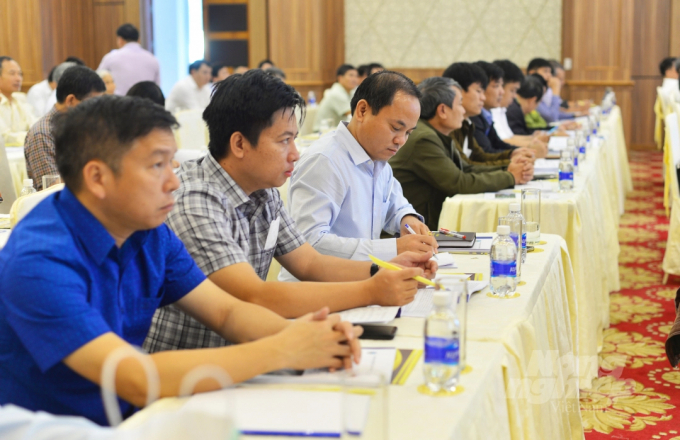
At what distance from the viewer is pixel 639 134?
1084cm

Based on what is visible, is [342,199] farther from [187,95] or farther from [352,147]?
[187,95]

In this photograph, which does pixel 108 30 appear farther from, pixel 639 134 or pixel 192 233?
pixel 192 233

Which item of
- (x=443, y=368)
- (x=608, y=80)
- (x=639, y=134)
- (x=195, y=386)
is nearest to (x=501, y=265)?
(x=443, y=368)

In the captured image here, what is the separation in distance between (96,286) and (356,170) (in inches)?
56.1

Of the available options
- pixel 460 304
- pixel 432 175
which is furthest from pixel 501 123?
pixel 460 304

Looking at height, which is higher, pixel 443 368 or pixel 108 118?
pixel 108 118

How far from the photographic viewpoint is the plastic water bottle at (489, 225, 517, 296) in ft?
6.16

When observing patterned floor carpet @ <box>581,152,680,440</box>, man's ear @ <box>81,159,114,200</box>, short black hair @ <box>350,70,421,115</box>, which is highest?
short black hair @ <box>350,70,421,115</box>

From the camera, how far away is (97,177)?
125 cm

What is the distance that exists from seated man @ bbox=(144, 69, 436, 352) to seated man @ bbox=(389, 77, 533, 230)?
1.42 meters

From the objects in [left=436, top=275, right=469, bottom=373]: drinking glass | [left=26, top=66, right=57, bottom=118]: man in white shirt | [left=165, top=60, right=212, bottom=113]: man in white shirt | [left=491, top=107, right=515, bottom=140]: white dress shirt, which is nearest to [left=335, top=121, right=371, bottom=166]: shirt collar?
[left=436, top=275, right=469, bottom=373]: drinking glass

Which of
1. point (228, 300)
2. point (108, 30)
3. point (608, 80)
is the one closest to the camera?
point (228, 300)

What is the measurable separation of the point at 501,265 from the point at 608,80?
28.6 ft

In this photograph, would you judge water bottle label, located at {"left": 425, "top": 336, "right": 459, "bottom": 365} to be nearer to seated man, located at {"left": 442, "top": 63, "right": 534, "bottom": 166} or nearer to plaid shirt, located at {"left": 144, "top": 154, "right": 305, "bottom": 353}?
plaid shirt, located at {"left": 144, "top": 154, "right": 305, "bottom": 353}
